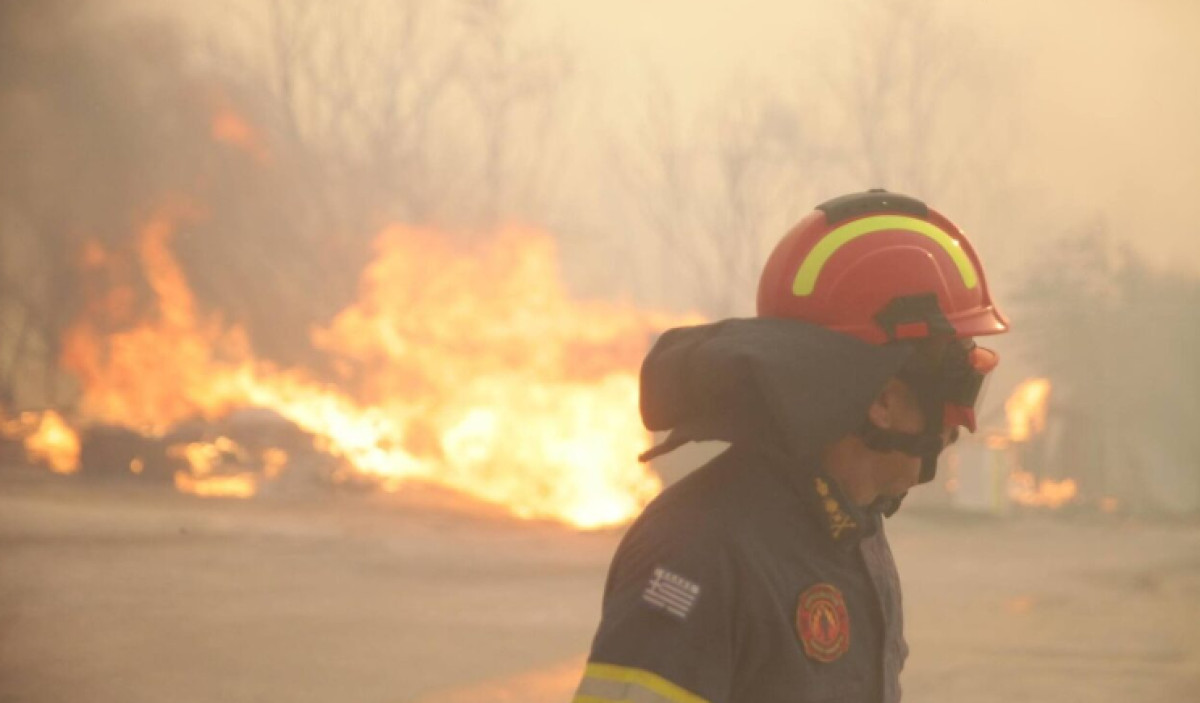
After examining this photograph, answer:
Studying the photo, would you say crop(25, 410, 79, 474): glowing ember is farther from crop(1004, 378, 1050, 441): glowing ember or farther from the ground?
crop(1004, 378, 1050, 441): glowing ember

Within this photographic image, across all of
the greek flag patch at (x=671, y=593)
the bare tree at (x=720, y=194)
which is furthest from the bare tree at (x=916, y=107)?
the greek flag patch at (x=671, y=593)

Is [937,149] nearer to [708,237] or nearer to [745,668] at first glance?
[708,237]

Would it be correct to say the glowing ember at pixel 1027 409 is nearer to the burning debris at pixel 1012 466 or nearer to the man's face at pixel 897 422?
the burning debris at pixel 1012 466

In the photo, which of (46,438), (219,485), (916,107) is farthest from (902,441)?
(916,107)

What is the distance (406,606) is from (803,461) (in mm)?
6633

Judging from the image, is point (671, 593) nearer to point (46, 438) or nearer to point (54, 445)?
point (54, 445)

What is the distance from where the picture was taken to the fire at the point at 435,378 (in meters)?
13.7

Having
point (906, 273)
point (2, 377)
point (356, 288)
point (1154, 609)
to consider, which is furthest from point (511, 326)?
point (906, 273)

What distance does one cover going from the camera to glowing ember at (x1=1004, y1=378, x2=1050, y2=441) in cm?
1545

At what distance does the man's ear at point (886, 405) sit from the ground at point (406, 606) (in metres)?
4.42

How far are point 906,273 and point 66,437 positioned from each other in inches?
516

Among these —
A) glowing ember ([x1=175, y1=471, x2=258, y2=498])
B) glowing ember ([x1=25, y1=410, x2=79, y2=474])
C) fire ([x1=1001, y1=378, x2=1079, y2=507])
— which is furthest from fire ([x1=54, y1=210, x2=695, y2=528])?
fire ([x1=1001, y1=378, x2=1079, y2=507])

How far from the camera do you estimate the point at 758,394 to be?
1.63m

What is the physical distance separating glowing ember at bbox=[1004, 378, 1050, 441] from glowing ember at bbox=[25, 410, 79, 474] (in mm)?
9865
